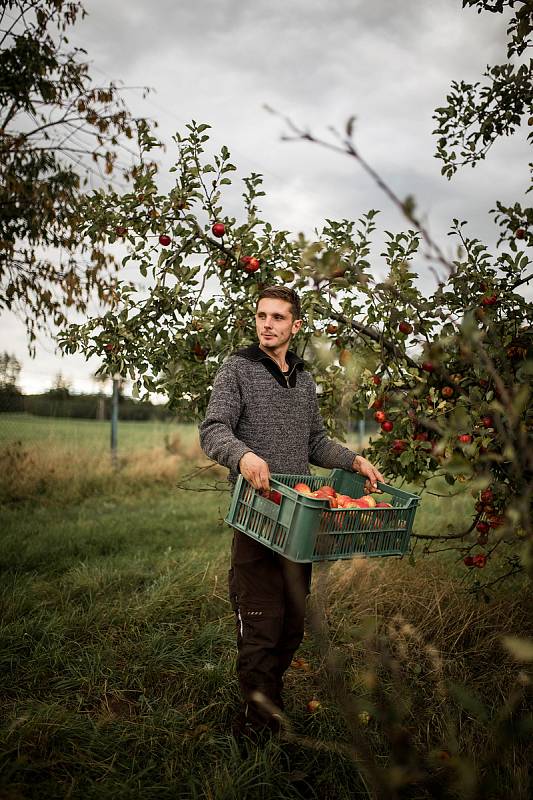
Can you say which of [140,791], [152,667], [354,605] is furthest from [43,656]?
[354,605]

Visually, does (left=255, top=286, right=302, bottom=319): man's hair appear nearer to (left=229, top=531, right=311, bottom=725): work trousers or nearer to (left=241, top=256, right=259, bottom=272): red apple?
(left=241, top=256, right=259, bottom=272): red apple

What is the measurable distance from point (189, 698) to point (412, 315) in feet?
6.96

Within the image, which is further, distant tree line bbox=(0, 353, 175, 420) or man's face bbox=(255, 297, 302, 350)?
distant tree line bbox=(0, 353, 175, 420)

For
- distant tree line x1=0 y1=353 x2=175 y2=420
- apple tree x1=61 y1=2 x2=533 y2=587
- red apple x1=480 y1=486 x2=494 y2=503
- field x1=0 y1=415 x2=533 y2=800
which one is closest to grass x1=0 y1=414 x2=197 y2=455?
distant tree line x1=0 y1=353 x2=175 y2=420

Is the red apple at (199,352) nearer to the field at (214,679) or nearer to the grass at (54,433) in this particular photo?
the field at (214,679)

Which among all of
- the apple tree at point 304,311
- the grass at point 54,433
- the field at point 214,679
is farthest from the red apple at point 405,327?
the grass at point 54,433

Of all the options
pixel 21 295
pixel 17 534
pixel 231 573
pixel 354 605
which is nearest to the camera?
pixel 231 573

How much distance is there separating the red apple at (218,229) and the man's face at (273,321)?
2.10 feet

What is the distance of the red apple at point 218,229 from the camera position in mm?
3260

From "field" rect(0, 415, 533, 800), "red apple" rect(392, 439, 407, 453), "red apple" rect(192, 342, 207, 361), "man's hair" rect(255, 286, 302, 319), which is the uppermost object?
"man's hair" rect(255, 286, 302, 319)

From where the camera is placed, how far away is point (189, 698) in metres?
Answer: 2.96

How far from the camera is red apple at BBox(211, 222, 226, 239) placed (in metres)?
3.26

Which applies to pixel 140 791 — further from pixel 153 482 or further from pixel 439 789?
pixel 153 482

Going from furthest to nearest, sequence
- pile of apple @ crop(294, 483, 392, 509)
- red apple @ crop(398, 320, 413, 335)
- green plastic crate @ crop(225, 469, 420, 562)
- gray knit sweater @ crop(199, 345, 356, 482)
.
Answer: red apple @ crop(398, 320, 413, 335)
gray knit sweater @ crop(199, 345, 356, 482)
pile of apple @ crop(294, 483, 392, 509)
green plastic crate @ crop(225, 469, 420, 562)
